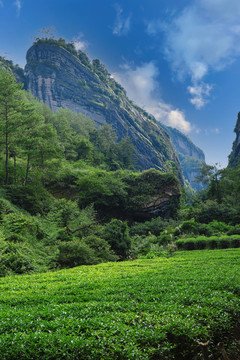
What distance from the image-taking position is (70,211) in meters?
15.7

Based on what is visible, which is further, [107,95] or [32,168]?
[107,95]

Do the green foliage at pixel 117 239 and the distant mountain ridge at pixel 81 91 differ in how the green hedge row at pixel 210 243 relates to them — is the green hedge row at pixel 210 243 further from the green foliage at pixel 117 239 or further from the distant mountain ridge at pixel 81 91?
the distant mountain ridge at pixel 81 91

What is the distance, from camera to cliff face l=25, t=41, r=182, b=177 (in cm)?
8606

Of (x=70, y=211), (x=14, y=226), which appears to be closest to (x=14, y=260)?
(x=14, y=226)

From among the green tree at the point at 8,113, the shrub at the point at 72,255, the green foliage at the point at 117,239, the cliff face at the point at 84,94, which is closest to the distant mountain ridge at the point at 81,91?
the cliff face at the point at 84,94

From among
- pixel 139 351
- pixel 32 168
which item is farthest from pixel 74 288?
pixel 32 168

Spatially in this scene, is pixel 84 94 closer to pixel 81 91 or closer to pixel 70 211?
pixel 81 91

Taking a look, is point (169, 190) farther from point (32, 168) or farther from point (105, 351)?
point (105, 351)

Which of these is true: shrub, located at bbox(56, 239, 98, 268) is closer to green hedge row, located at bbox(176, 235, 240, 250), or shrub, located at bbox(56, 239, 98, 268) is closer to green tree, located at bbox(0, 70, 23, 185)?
green hedge row, located at bbox(176, 235, 240, 250)

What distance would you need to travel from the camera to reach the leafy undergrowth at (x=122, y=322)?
9.43 feet

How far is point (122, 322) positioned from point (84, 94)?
10170 centimetres

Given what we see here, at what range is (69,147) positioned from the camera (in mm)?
38219

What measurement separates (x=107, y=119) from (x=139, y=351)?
98.0 meters

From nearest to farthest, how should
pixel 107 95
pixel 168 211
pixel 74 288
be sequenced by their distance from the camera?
pixel 74 288 → pixel 168 211 → pixel 107 95
